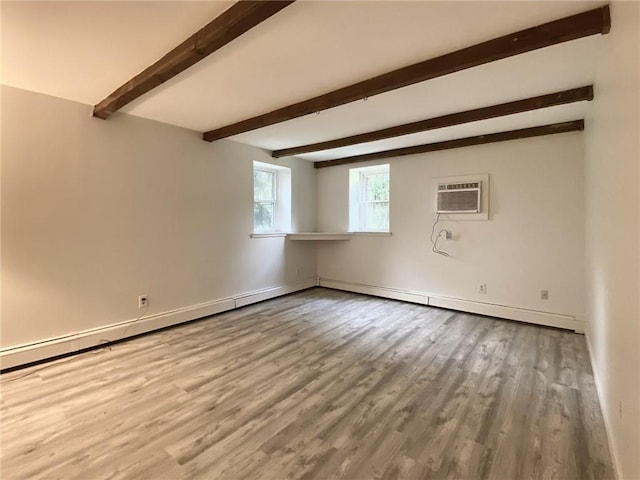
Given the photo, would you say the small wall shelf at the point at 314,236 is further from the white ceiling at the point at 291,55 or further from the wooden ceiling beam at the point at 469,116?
the white ceiling at the point at 291,55

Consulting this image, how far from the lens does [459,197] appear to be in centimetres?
424

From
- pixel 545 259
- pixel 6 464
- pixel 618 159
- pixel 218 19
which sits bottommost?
pixel 6 464

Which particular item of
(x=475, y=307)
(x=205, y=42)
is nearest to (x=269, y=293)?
(x=475, y=307)

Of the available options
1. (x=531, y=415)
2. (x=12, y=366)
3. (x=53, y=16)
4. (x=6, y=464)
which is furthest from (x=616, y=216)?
(x=12, y=366)

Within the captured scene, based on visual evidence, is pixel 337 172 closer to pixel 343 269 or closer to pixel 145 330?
pixel 343 269

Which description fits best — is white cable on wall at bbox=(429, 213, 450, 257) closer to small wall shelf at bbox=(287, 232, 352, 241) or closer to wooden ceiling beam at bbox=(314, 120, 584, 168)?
wooden ceiling beam at bbox=(314, 120, 584, 168)

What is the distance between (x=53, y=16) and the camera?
67.7 inches

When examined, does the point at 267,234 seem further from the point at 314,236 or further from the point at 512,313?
the point at 512,313

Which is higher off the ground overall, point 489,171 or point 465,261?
point 489,171

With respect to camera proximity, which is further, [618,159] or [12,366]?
[12,366]

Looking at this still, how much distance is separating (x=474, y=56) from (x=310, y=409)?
8.21ft

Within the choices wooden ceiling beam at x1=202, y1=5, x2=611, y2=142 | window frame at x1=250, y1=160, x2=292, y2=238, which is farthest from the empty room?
window frame at x1=250, y1=160, x2=292, y2=238

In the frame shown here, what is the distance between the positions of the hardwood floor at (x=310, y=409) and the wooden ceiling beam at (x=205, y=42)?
2241 mm

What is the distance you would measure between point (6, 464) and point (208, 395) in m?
1.01
